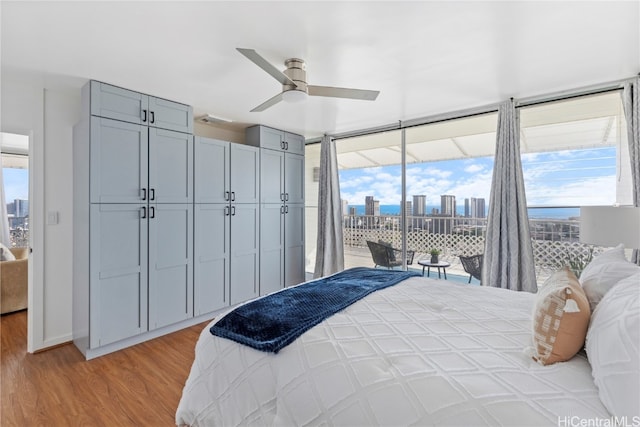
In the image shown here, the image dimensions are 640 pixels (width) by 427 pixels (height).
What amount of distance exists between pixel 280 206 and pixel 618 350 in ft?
12.9

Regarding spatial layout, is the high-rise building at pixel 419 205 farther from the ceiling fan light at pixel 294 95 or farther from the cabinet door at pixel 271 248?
the ceiling fan light at pixel 294 95

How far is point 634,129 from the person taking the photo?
2.56m

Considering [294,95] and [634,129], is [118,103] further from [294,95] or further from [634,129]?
[634,129]

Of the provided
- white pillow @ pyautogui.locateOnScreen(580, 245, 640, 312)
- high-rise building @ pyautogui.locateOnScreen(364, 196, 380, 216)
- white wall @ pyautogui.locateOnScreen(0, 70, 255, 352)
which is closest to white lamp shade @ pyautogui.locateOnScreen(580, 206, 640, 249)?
white pillow @ pyautogui.locateOnScreen(580, 245, 640, 312)

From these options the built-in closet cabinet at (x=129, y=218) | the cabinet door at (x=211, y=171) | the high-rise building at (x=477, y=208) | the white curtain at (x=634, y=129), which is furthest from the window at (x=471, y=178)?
the built-in closet cabinet at (x=129, y=218)

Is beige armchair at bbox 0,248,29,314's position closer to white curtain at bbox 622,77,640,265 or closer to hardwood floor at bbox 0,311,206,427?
hardwood floor at bbox 0,311,206,427

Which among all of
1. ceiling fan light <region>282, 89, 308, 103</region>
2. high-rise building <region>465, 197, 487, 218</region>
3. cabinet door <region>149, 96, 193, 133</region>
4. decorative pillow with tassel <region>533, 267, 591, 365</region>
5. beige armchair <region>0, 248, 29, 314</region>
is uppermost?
cabinet door <region>149, 96, 193, 133</region>

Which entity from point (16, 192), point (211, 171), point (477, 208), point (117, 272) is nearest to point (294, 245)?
Answer: point (211, 171)

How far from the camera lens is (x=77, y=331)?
2.93m

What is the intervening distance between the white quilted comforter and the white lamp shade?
29.5 inches

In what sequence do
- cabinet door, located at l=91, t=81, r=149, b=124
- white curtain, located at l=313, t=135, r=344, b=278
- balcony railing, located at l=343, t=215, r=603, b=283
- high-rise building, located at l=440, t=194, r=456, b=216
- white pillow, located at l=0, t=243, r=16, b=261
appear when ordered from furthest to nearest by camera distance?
white curtain, located at l=313, t=135, r=344, b=278 < high-rise building, located at l=440, t=194, r=456, b=216 < white pillow, located at l=0, t=243, r=16, b=261 < balcony railing, located at l=343, t=215, r=603, b=283 < cabinet door, located at l=91, t=81, r=149, b=124

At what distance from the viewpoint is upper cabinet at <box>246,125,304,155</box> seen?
4.28m

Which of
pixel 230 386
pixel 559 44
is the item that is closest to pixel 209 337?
pixel 230 386

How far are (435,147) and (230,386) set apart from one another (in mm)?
4130
